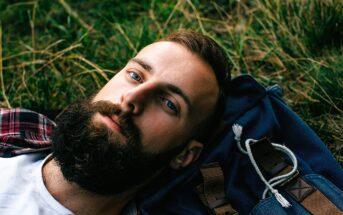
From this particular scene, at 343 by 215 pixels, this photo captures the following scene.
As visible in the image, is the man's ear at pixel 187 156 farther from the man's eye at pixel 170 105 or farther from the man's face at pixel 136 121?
the man's eye at pixel 170 105

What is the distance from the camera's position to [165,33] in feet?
12.7

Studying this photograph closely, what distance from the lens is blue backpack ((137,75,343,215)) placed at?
2.45m

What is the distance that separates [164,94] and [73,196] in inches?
32.3

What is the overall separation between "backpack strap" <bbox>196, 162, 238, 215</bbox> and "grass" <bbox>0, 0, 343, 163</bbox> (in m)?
0.95

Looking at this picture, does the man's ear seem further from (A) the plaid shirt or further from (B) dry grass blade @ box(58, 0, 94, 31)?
(B) dry grass blade @ box(58, 0, 94, 31)

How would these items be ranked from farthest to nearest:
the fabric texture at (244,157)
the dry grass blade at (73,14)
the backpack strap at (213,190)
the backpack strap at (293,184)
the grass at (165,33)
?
the dry grass blade at (73,14), the grass at (165,33), the fabric texture at (244,157), the backpack strap at (213,190), the backpack strap at (293,184)

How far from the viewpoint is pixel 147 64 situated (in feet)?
8.21

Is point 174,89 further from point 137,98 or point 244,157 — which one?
point 244,157

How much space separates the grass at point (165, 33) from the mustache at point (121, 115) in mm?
1183

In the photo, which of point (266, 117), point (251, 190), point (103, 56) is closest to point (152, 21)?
point (103, 56)

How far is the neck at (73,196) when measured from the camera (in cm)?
249

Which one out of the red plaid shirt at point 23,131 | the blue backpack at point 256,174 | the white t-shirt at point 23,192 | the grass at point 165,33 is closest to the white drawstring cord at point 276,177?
the blue backpack at point 256,174

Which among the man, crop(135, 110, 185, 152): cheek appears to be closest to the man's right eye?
the man

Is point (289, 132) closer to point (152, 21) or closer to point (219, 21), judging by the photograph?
point (219, 21)
